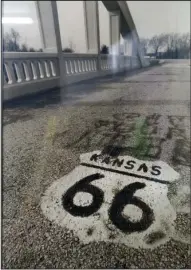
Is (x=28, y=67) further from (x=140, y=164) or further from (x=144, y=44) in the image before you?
(x=140, y=164)

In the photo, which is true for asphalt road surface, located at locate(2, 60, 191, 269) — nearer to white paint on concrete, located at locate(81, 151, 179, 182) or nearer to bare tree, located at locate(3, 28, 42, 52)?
white paint on concrete, located at locate(81, 151, 179, 182)

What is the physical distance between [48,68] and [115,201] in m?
0.57

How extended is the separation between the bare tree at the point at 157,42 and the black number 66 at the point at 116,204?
0.41 meters

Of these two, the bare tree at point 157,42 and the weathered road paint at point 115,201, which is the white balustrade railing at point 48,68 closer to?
the bare tree at point 157,42

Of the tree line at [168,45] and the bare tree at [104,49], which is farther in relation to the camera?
the bare tree at [104,49]

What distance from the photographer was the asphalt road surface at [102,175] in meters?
0.56

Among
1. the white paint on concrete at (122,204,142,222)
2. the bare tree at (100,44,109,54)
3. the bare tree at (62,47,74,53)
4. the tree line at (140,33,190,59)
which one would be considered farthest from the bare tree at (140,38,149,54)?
Answer: the white paint on concrete at (122,204,142,222)

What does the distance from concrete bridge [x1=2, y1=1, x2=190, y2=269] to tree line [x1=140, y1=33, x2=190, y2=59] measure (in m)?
0.03

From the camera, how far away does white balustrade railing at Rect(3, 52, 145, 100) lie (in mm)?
723

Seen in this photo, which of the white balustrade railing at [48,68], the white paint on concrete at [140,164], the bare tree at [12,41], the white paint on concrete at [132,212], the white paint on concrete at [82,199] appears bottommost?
the white paint on concrete at [132,212]

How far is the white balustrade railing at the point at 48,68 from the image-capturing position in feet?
2.37

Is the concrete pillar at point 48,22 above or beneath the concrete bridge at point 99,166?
above

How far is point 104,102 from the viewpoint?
0.74 meters

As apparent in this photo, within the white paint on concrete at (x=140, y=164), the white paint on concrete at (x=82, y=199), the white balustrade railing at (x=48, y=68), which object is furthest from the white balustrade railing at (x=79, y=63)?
the white paint on concrete at (x=82, y=199)
